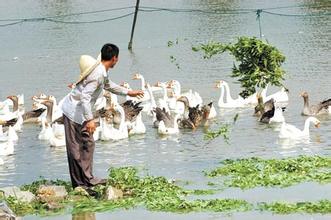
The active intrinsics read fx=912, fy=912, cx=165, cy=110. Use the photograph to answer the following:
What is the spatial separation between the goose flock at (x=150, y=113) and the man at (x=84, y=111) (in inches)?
127

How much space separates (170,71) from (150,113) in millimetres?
5290

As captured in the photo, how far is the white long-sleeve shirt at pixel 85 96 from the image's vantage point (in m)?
9.96

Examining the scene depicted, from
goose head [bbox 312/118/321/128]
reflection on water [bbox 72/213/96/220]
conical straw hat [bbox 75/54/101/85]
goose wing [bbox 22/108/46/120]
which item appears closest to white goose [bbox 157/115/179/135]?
goose head [bbox 312/118/321/128]

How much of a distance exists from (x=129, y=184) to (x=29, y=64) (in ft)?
51.8

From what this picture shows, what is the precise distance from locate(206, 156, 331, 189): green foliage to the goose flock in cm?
257

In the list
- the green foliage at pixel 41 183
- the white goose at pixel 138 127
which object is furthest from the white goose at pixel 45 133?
the green foliage at pixel 41 183

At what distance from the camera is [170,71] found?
2281 centimetres

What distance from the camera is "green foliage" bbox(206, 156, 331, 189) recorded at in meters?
10.2

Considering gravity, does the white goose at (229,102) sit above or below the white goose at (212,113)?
above

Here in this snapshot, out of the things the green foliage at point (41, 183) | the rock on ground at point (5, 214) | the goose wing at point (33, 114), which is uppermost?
the goose wing at point (33, 114)

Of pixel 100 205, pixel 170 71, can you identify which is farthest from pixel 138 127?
pixel 170 71

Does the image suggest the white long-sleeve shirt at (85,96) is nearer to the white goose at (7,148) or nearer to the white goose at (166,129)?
the white goose at (7,148)

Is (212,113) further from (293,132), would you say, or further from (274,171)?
(274,171)

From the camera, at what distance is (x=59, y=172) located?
12211mm
